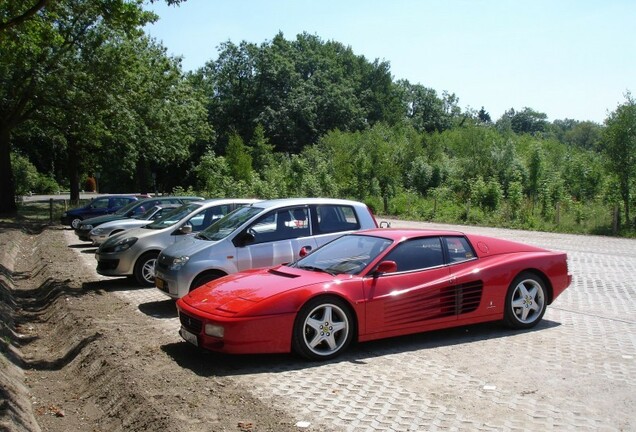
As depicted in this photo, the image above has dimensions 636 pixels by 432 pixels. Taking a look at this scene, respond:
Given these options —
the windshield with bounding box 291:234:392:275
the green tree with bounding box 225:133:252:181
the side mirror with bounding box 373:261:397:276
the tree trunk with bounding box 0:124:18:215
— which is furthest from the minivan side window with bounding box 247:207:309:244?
the green tree with bounding box 225:133:252:181

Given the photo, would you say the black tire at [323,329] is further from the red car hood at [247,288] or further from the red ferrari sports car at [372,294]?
the red car hood at [247,288]

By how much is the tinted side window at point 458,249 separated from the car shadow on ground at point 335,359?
3.21 feet

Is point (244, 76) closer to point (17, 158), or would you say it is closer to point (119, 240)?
point (17, 158)

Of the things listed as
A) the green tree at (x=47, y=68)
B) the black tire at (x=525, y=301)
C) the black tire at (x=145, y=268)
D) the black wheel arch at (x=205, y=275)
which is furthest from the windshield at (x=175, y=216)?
the green tree at (x=47, y=68)

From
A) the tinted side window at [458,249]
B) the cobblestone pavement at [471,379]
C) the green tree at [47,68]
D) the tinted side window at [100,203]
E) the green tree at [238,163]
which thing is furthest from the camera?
the green tree at [238,163]

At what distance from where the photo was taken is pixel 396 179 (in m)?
40.2

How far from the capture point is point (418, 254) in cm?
740

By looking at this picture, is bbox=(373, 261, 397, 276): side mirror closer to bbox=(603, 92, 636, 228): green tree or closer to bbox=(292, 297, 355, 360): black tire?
A: bbox=(292, 297, 355, 360): black tire

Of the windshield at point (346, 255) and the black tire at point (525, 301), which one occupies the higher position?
the windshield at point (346, 255)

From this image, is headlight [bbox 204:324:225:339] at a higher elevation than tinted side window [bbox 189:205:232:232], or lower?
lower

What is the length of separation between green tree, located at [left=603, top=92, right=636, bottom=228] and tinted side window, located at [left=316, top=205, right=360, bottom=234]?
1759 cm

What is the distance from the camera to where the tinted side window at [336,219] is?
9.99 meters

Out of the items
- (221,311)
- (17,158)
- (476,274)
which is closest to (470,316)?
(476,274)

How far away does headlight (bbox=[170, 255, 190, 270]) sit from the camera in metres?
9.29
